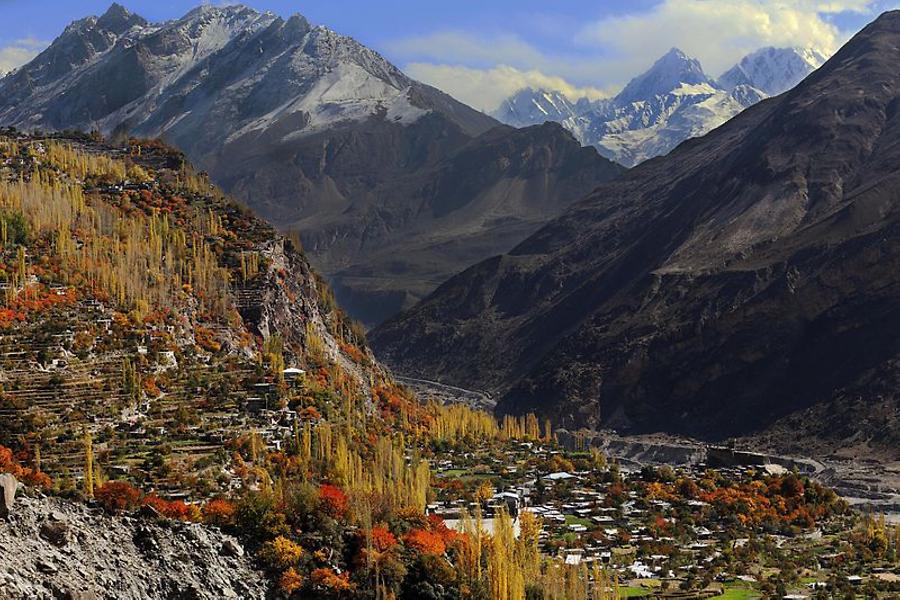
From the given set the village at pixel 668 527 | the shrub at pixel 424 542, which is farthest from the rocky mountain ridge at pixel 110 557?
the village at pixel 668 527

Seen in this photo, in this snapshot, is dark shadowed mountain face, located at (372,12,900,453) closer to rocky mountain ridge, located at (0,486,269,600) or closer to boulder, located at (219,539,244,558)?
boulder, located at (219,539,244,558)

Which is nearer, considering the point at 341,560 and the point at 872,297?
the point at 341,560

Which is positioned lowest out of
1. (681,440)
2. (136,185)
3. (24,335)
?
(681,440)

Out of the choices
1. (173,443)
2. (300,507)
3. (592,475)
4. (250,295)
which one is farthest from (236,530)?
(592,475)

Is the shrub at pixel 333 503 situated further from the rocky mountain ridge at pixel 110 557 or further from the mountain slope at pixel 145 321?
the mountain slope at pixel 145 321

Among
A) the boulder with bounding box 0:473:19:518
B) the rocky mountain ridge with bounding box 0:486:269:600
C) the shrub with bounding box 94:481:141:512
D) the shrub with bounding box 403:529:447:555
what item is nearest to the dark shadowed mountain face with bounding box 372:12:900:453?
the shrub with bounding box 403:529:447:555

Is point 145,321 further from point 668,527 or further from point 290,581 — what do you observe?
point 668,527

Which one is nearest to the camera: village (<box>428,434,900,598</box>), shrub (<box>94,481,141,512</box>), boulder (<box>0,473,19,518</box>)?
boulder (<box>0,473,19,518</box>)

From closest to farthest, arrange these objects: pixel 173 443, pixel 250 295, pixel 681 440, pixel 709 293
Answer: pixel 173 443 < pixel 250 295 < pixel 681 440 < pixel 709 293

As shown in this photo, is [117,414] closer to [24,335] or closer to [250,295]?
[24,335]
